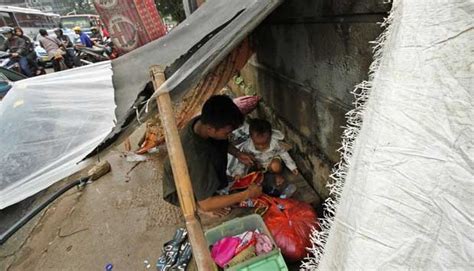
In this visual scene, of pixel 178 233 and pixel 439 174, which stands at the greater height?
pixel 439 174

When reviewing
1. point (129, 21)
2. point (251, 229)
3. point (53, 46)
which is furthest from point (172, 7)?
point (251, 229)

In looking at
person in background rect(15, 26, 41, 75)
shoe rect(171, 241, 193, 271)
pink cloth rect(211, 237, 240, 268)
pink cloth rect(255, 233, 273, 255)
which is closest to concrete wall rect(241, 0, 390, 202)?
pink cloth rect(255, 233, 273, 255)

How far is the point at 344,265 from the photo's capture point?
719mm

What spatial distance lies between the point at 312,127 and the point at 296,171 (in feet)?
2.51

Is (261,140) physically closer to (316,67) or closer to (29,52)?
(316,67)

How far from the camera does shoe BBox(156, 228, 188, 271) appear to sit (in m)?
2.74

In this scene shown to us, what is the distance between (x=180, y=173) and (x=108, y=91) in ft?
6.48

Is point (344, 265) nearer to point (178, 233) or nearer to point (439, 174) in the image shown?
point (439, 174)

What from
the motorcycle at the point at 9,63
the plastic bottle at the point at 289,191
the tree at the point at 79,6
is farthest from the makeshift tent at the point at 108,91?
the tree at the point at 79,6

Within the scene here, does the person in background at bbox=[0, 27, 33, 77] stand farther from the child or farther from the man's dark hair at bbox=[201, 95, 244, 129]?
the man's dark hair at bbox=[201, 95, 244, 129]

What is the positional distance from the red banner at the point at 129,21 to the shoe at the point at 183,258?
9.70 feet

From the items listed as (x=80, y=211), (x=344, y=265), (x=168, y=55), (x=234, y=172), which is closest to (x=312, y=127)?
(x=234, y=172)

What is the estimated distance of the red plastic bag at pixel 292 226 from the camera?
7.51 feet

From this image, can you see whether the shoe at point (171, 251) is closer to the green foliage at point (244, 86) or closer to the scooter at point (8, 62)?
the green foliage at point (244, 86)
